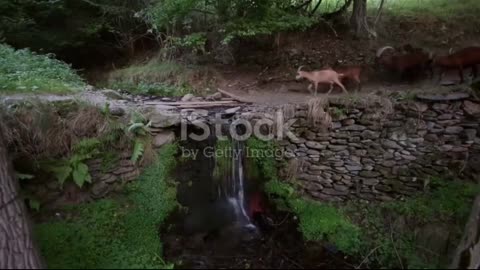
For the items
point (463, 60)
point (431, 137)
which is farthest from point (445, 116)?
point (463, 60)

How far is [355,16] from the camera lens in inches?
317

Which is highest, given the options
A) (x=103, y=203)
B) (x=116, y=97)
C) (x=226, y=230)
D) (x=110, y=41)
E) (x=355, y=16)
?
(x=355, y=16)

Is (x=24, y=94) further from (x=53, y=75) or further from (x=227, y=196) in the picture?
(x=227, y=196)

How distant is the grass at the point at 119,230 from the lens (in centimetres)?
385

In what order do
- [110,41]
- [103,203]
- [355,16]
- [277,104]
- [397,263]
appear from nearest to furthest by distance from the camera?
[397,263], [103,203], [277,104], [355,16], [110,41]

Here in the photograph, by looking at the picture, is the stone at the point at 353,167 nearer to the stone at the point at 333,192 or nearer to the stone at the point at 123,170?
the stone at the point at 333,192

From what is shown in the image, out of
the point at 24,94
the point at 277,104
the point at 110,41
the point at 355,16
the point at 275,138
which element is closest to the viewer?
the point at 24,94

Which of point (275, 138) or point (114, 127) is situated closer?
point (114, 127)

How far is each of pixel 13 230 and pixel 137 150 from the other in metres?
1.85

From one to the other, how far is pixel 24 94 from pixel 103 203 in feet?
6.92

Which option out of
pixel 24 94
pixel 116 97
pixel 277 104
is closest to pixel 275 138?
pixel 277 104

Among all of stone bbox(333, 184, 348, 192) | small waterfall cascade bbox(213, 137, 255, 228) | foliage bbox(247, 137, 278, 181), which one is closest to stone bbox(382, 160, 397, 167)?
stone bbox(333, 184, 348, 192)

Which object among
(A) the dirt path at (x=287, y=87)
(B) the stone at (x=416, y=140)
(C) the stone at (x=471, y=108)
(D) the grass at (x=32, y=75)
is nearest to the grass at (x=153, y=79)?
(A) the dirt path at (x=287, y=87)

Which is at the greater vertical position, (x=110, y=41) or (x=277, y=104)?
(x=110, y=41)
